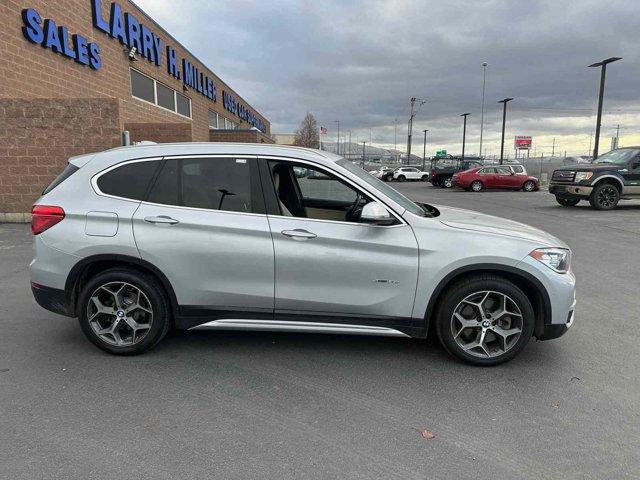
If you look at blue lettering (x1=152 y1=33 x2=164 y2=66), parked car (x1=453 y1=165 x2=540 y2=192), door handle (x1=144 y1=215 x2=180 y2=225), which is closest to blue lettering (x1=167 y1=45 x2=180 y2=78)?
blue lettering (x1=152 y1=33 x2=164 y2=66)

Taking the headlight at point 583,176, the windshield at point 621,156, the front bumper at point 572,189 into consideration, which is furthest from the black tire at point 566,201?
the windshield at point 621,156

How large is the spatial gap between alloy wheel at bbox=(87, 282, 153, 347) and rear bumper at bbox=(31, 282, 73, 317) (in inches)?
9.1

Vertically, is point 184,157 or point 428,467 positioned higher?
point 184,157

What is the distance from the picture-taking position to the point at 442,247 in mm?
3549

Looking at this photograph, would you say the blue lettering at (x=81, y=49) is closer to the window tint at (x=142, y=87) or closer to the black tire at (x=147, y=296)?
→ the window tint at (x=142, y=87)

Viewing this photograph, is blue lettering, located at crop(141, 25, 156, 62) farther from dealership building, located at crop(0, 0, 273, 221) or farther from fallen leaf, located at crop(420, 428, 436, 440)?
fallen leaf, located at crop(420, 428, 436, 440)

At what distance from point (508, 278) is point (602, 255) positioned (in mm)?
5605

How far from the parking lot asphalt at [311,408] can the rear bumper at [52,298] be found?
1.30 ft

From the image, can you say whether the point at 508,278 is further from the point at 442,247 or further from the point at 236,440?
the point at 236,440

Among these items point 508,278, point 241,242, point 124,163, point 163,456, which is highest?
point 124,163

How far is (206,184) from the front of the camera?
12.5ft

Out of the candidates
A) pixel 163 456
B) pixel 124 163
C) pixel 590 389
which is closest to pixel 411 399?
pixel 590 389

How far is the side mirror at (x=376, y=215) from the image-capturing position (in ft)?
11.4

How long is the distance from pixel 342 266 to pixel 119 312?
74.6 inches
